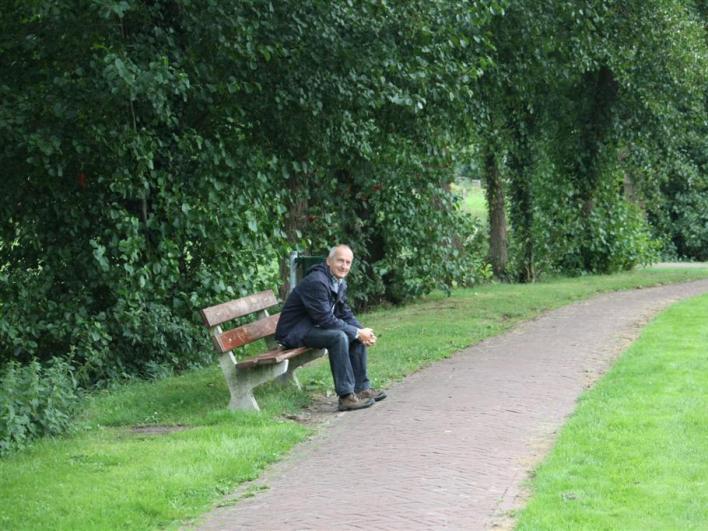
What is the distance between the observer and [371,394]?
984 cm

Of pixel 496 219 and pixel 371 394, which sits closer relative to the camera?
pixel 371 394

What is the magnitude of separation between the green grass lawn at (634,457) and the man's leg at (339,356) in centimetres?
195

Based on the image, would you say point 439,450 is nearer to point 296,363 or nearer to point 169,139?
point 296,363

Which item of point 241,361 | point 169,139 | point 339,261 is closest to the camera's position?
point 241,361

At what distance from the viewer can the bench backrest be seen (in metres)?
9.38

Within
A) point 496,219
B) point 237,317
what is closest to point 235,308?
point 237,317

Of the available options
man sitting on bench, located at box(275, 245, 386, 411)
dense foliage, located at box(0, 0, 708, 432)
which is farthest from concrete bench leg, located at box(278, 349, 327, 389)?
dense foliage, located at box(0, 0, 708, 432)

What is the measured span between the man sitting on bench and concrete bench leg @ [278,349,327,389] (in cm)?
26

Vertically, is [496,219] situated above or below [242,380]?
above

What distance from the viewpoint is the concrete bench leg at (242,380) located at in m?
9.35

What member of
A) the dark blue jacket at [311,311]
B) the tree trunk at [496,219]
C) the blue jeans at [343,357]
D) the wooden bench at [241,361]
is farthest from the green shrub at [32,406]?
the tree trunk at [496,219]

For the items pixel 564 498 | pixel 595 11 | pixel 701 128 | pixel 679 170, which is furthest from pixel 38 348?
pixel 701 128

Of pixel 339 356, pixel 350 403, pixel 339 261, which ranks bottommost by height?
pixel 350 403

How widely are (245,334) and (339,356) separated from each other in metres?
0.93
